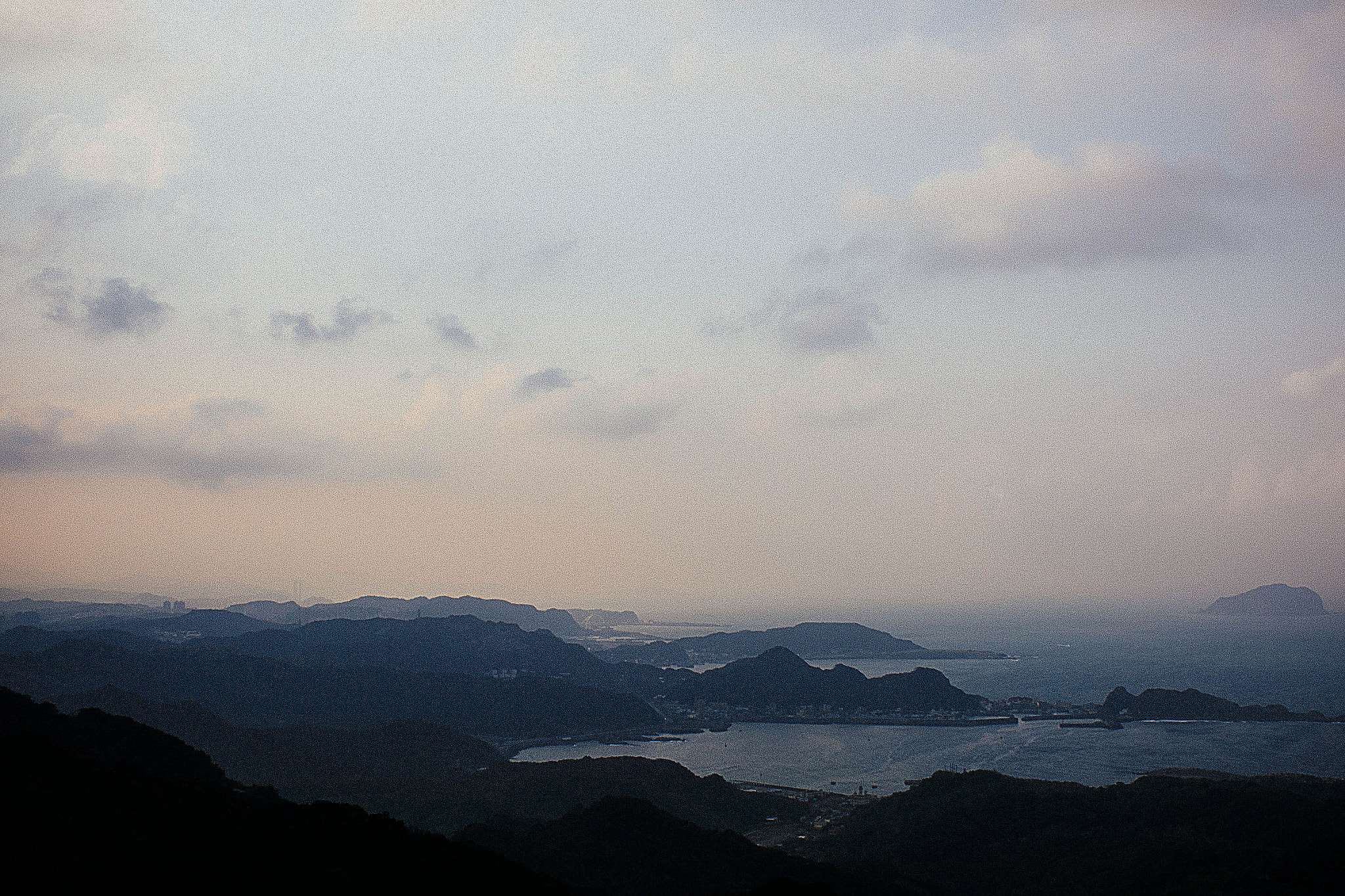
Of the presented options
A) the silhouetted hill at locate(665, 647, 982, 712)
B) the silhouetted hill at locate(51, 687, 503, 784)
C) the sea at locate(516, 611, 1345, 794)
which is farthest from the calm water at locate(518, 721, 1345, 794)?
the silhouetted hill at locate(51, 687, 503, 784)

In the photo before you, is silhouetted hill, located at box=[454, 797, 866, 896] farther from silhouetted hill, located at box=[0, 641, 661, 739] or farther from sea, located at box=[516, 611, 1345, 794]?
silhouetted hill, located at box=[0, 641, 661, 739]

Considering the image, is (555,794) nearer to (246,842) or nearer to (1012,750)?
(246,842)

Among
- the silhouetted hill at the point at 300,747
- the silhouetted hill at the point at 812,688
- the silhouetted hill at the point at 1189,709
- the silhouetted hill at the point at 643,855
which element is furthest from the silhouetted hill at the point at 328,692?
the silhouetted hill at the point at 1189,709

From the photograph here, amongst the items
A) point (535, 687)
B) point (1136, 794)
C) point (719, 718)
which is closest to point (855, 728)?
point (719, 718)

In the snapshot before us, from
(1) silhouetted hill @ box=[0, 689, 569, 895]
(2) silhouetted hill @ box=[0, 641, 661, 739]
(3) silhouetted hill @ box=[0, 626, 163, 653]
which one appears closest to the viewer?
(1) silhouetted hill @ box=[0, 689, 569, 895]

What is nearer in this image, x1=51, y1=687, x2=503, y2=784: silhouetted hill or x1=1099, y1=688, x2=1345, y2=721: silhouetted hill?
x1=51, y1=687, x2=503, y2=784: silhouetted hill

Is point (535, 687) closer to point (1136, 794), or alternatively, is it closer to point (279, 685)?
point (279, 685)
